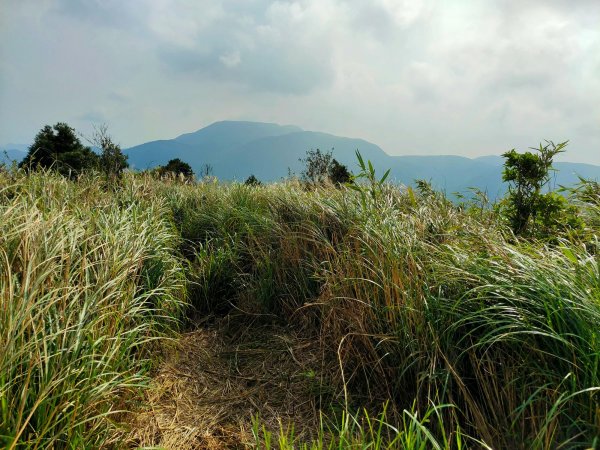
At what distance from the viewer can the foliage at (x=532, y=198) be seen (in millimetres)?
3965

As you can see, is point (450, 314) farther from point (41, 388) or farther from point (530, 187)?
point (530, 187)

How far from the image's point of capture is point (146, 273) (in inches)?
118

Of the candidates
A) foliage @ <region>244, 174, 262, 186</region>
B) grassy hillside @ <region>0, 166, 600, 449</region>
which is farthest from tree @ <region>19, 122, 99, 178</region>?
grassy hillside @ <region>0, 166, 600, 449</region>

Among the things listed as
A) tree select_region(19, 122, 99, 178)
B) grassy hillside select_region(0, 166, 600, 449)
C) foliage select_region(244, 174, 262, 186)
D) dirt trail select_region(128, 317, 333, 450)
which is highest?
tree select_region(19, 122, 99, 178)

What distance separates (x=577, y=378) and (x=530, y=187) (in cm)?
320

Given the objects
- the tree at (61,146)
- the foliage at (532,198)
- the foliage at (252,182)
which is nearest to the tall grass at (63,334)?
the foliage at (532,198)

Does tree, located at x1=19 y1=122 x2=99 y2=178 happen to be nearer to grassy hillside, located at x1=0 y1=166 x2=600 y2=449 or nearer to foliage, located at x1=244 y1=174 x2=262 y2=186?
foliage, located at x1=244 y1=174 x2=262 y2=186

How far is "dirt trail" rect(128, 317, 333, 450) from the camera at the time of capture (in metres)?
2.10

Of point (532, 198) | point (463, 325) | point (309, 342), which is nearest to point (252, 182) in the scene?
point (532, 198)

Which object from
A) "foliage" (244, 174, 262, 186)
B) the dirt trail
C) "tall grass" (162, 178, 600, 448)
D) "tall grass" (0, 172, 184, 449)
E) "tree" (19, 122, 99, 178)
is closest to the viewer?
"tall grass" (0, 172, 184, 449)

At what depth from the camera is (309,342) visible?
3004 millimetres

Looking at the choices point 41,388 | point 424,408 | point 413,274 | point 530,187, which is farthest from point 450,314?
point 530,187

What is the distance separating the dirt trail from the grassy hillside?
0.01m

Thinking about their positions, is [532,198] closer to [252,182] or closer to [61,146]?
[252,182]
